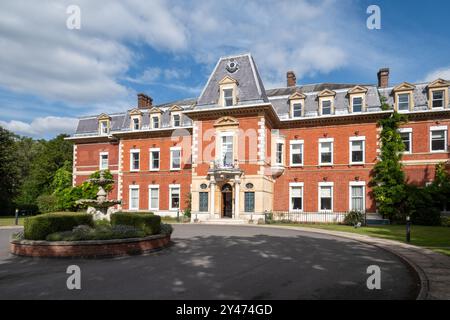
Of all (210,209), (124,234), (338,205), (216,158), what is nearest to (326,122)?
(338,205)

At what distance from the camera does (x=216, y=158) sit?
31312 mm

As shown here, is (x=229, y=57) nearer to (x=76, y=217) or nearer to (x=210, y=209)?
(x=210, y=209)

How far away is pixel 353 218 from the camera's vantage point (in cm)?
2869

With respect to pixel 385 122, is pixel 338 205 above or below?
below

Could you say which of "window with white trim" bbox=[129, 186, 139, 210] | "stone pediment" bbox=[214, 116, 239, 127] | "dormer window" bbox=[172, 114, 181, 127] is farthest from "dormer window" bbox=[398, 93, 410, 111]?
"window with white trim" bbox=[129, 186, 139, 210]

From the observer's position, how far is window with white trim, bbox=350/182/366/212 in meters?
30.6

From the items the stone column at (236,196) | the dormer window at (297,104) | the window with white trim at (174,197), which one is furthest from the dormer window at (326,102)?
the window with white trim at (174,197)

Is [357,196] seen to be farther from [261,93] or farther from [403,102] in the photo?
[261,93]

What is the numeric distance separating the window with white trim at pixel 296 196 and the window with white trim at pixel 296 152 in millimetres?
1909

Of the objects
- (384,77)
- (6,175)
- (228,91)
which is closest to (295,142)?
(228,91)

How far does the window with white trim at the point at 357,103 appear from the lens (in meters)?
31.5

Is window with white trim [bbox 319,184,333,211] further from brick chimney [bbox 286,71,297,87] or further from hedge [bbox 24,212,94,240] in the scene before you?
hedge [bbox 24,212,94,240]

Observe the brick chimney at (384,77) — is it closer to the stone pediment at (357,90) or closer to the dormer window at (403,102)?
the dormer window at (403,102)
